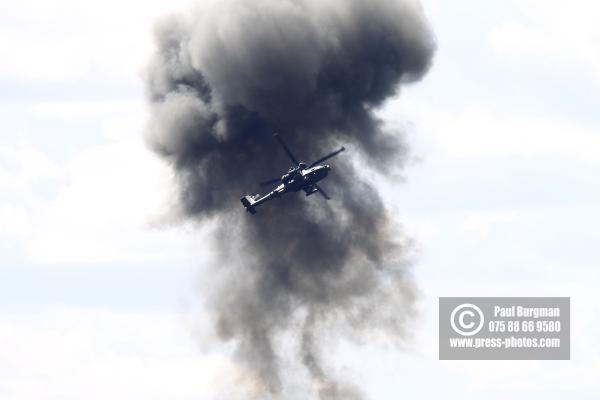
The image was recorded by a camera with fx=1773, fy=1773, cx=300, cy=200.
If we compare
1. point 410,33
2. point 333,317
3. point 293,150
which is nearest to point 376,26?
point 410,33

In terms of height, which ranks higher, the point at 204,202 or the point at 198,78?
the point at 198,78

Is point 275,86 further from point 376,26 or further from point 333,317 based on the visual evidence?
point 333,317

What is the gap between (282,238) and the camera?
566ft

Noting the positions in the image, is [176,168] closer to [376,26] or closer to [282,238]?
[282,238]

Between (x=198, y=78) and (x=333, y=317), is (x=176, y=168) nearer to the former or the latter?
(x=198, y=78)

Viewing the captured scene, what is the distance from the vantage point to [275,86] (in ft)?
560

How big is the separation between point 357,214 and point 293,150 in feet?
28.9

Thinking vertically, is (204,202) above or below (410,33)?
below

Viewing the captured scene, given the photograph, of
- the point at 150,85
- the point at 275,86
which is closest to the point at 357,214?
the point at 275,86

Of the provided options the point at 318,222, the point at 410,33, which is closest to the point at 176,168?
the point at 318,222

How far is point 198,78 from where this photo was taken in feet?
580

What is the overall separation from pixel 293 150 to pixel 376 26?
15330 millimetres

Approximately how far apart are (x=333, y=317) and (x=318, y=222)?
9320 millimetres

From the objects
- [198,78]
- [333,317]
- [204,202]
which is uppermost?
[198,78]
